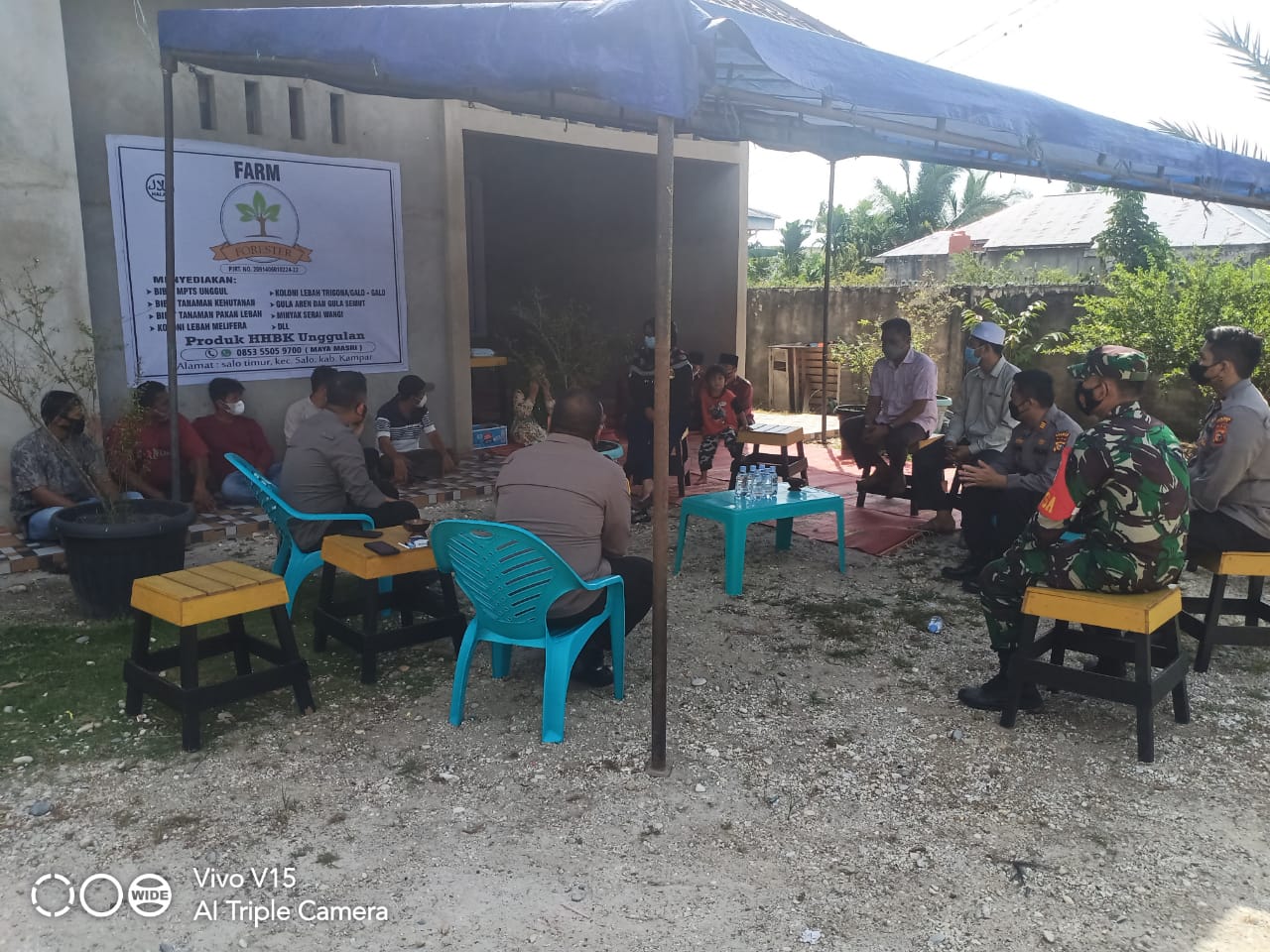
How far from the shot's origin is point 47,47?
5.54m

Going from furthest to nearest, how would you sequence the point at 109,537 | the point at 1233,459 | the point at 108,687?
the point at 109,537
the point at 1233,459
the point at 108,687

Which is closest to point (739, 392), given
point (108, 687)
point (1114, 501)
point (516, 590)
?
point (1114, 501)

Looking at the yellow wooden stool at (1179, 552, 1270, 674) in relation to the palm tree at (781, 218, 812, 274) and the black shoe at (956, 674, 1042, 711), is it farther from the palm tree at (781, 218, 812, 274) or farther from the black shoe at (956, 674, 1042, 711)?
the palm tree at (781, 218, 812, 274)

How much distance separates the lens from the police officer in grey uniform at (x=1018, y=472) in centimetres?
504

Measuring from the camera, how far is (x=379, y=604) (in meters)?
4.15

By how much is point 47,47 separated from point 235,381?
2.21 metres

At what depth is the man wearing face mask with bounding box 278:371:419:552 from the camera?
426 centimetres

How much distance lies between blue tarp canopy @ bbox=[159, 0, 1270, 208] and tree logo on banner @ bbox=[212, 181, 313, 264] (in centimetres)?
190

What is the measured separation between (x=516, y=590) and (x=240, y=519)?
3613 millimetres

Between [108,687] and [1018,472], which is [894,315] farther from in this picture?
[108,687]

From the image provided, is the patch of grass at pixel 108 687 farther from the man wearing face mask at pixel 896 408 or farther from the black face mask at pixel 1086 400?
the man wearing face mask at pixel 896 408

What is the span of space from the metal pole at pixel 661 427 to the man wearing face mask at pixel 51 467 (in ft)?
11.7

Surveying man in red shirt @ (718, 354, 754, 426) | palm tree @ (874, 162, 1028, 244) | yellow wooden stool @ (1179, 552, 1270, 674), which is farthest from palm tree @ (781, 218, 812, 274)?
yellow wooden stool @ (1179, 552, 1270, 674)

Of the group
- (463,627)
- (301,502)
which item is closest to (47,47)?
(301,502)
